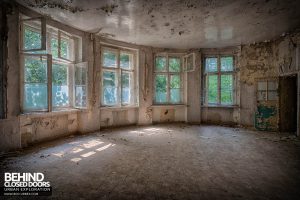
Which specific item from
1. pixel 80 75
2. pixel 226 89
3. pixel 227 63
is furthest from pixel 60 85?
pixel 227 63

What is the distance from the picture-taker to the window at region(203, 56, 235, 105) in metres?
7.08

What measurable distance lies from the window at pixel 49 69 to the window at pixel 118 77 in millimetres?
1013

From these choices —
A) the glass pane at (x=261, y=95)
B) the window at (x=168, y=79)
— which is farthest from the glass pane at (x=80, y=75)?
the glass pane at (x=261, y=95)

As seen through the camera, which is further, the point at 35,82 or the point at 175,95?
the point at 175,95

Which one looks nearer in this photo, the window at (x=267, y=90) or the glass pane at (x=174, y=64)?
the window at (x=267, y=90)

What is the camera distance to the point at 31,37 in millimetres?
4129

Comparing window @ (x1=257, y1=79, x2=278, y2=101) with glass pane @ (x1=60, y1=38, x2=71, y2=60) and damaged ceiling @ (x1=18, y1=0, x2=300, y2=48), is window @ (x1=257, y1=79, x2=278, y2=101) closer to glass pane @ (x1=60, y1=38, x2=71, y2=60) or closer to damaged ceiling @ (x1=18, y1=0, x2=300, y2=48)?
damaged ceiling @ (x1=18, y1=0, x2=300, y2=48)

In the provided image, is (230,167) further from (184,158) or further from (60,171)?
(60,171)

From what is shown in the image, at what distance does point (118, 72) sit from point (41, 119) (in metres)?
2.87

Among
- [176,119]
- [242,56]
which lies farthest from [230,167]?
[242,56]

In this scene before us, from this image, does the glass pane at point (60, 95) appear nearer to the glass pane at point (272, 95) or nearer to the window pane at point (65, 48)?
the window pane at point (65, 48)

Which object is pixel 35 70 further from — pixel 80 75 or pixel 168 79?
pixel 168 79

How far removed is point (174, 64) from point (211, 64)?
1.45 meters
